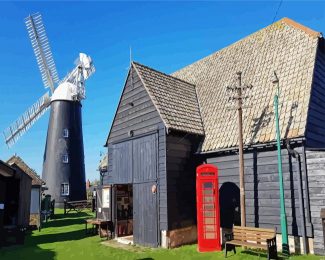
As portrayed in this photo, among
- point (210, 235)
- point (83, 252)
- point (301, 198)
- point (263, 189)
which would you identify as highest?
point (263, 189)

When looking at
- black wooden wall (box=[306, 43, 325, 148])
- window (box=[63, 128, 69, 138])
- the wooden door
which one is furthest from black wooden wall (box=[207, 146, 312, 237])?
window (box=[63, 128, 69, 138])

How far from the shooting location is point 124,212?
16859 mm

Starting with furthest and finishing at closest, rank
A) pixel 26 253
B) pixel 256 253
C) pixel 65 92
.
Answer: pixel 65 92 → pixel 26 253 → pixel 256 253

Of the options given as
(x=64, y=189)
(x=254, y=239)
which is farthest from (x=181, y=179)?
(x=64, y=189)

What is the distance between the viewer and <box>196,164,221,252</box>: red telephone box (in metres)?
12.0

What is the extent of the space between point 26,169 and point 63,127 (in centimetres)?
1184

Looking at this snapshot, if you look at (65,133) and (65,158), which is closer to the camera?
(65,158)

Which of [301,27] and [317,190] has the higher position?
[301,27]

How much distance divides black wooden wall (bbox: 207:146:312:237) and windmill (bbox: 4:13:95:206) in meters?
26.0

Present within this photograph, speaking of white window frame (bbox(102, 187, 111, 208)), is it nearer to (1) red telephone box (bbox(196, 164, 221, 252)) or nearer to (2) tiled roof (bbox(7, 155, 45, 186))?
(1) red telephone box (bbox(196, 164, 221, 252))

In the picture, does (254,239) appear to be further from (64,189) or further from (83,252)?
(64,189)

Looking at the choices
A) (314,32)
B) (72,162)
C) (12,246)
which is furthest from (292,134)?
(72,162)

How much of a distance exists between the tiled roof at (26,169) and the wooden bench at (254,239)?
1845 cm

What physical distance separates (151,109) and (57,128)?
81.2ft
